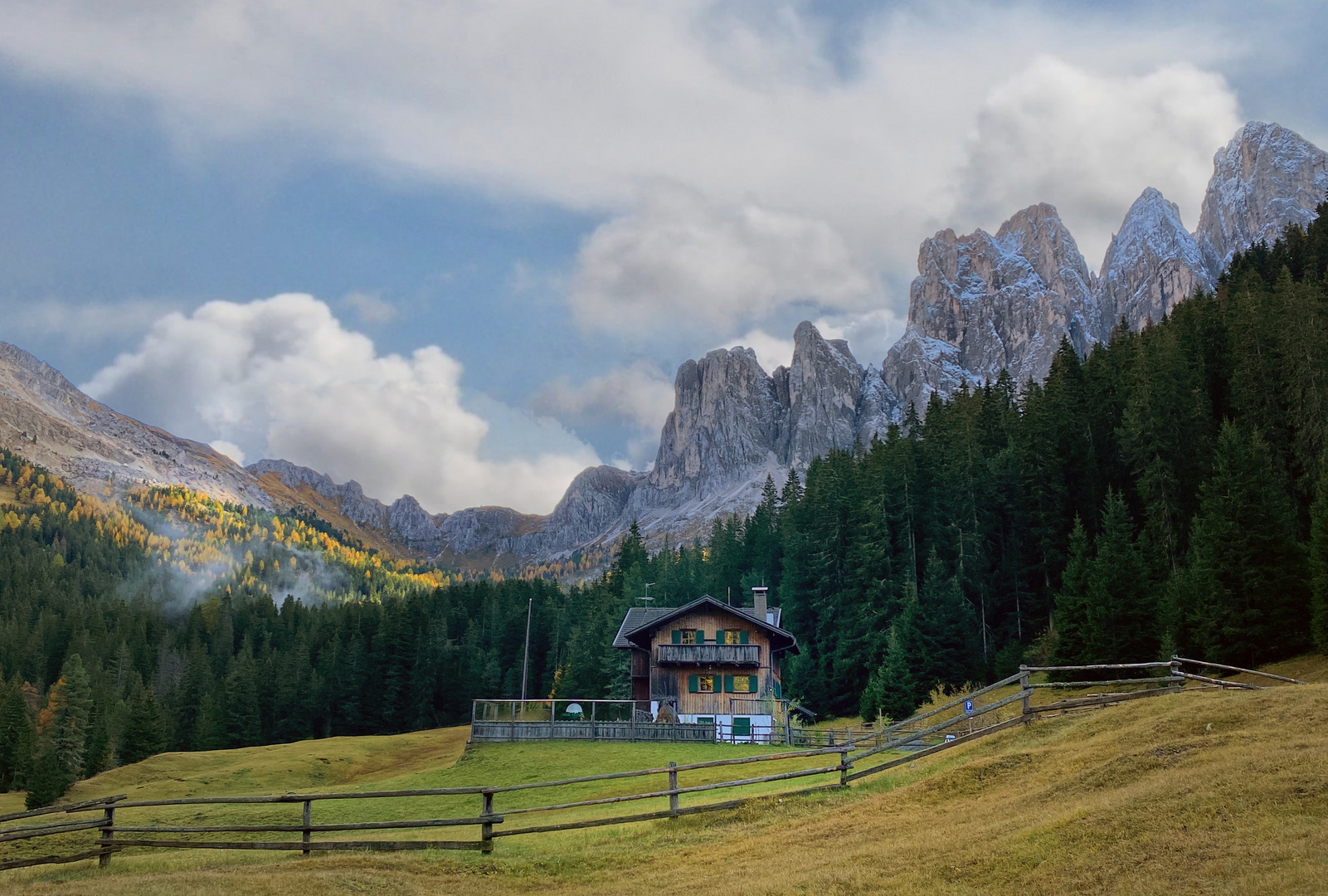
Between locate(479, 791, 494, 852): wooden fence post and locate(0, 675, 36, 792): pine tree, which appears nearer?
locate(479, 791, 494, 852): wooden fence post

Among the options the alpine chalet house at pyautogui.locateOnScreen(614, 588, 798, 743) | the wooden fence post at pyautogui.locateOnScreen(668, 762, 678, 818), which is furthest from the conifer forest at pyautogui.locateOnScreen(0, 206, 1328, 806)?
the wooden fence post at pyautogui.locateOnScreen(668, 762, 678, 818)

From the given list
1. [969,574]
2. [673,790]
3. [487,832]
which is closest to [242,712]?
[969,574]

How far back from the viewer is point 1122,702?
2359cm

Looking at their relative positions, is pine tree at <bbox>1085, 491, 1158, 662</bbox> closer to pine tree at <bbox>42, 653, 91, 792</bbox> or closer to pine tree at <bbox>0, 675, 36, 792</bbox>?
pine tree at <bbox>42, 653, 91, 792</bbox>

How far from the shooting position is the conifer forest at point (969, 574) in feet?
149

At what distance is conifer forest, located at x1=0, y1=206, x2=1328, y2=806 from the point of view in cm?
4534

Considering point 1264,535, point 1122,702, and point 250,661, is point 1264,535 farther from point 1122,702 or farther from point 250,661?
point 250,661

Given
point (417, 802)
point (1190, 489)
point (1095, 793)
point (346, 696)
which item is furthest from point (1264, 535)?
point (346, 696)

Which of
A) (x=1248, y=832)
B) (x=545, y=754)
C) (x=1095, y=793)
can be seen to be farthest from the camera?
(x=545, y=754)

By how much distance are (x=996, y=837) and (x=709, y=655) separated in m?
42.8

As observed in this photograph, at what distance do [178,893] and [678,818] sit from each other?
33.4ft

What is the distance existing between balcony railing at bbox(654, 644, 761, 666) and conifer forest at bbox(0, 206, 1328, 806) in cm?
824

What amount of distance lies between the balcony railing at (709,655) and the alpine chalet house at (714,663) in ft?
0.17

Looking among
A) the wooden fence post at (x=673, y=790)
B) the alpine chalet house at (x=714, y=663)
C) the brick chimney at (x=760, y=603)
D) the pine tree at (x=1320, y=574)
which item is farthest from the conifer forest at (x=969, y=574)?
the wooden fence post at (x=673, y=790)
